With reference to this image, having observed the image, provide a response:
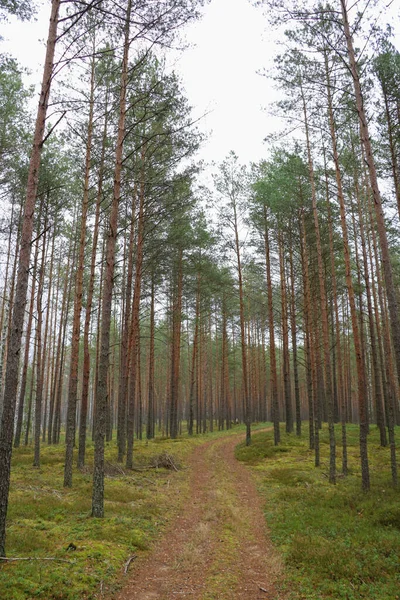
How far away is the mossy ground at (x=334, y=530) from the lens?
4992mm

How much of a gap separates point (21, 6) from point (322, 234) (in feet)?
43.2

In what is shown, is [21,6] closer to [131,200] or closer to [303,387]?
[131,200]

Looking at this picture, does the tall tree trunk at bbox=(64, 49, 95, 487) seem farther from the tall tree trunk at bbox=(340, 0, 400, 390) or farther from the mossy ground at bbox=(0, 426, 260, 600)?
the tall tree trunk at bbox=(340, 0, 400, 390)

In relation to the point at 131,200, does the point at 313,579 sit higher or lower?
lower

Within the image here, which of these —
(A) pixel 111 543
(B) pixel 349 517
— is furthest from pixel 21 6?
(B) pixel 349 517

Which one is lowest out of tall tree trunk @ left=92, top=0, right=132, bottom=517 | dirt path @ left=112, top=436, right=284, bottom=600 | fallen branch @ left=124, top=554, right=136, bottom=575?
dirt path @ left=112, top=436, right=284, bottom=600

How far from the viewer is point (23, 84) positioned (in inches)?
552

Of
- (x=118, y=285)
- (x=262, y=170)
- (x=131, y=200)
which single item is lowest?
(x=118, y=285)

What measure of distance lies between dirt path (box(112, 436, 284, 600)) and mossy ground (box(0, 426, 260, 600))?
38cm

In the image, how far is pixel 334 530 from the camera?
6.93 meters

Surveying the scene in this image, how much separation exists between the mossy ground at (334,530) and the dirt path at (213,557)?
0.36 m

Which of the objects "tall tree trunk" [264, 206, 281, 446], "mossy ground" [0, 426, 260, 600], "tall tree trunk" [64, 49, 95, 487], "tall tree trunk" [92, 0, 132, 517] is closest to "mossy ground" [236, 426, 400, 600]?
"mossy ground" [0, 426, 260, 600]

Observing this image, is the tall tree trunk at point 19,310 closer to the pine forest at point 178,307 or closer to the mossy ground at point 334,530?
the pine forest at point 178,307

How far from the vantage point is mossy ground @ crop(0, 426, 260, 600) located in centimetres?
457
